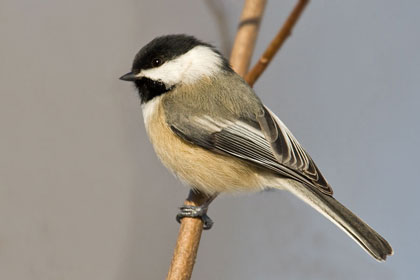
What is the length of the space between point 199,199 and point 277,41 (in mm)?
559

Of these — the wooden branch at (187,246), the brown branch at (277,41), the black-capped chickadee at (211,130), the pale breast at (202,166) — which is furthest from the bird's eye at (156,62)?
the wooden branch at (187,246)

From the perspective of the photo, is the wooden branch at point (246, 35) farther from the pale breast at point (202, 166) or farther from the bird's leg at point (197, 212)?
the bird's leg at point (197, 212)

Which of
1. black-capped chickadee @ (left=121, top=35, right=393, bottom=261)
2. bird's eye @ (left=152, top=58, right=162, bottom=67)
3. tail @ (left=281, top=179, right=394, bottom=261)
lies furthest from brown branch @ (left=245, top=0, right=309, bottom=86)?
tail @ (left=281, top=179, right=394, bottom=261)

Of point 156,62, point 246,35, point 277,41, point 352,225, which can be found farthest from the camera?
point 246,35

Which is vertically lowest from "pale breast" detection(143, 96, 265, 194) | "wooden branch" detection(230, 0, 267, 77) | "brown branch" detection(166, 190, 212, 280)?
"brown branch" detection(166, 190, 212, 280)

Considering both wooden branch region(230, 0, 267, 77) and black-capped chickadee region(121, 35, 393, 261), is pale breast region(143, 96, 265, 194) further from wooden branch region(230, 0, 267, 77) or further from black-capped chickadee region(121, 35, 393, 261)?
wooden branch region(230, 0, 267, 77)

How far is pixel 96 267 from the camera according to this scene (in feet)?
6.26

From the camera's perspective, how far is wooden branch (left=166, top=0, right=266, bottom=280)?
1.54 m

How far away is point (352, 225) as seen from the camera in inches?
63.1

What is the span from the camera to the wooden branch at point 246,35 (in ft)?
6.55

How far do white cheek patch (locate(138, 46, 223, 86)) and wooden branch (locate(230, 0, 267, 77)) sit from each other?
0.14 meters

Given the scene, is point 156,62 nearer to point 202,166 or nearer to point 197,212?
point 202,166

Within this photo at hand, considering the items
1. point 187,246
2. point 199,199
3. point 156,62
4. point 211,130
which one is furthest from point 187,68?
point 187,246

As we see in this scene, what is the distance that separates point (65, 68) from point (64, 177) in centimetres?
43
